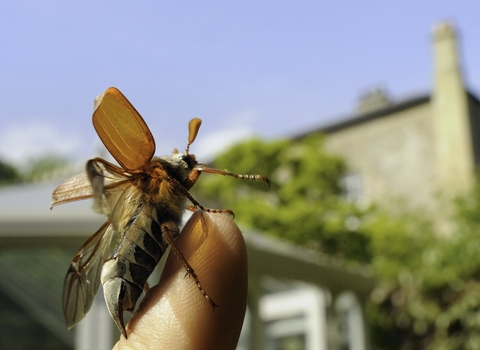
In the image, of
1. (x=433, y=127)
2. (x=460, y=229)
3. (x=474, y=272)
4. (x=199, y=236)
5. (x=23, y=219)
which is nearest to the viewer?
(x=199, y=236)

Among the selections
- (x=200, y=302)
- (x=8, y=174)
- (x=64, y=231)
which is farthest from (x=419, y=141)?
(x=8, y=174)

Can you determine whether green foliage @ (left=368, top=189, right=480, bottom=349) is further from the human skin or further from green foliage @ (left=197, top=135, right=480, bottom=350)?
the human skin

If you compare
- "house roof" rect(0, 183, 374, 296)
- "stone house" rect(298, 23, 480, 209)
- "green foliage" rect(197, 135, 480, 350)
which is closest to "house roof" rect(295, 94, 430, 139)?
"stone house" rect(298, 23, 480, 209)

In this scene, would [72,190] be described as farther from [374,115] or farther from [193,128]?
[374,115]

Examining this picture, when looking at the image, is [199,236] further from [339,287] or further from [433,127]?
[433,127]

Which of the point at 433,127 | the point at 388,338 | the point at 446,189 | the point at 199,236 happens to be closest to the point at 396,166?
the point at 433,127

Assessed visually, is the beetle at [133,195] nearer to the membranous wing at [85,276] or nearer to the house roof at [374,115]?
the membranous wing at [85,276]
